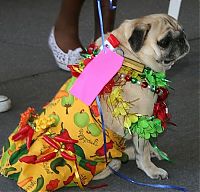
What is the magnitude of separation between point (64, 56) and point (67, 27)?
0.60ft

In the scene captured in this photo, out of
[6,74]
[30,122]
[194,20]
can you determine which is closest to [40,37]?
[6,74]

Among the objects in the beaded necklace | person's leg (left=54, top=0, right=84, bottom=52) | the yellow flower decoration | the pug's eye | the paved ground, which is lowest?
the paved ground

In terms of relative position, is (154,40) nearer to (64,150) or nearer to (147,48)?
(147,48)

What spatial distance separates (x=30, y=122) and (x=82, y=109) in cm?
23

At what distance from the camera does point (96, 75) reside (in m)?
1.88

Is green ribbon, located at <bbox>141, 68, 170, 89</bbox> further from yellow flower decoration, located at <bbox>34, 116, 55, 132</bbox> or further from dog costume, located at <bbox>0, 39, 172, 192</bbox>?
yellow flower decoration, located at <bbox>34, 116, 55, 132</bbox>

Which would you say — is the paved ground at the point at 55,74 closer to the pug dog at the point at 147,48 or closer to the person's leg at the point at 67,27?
the person's leg at the point at 67,27

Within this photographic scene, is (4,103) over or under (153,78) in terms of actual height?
under

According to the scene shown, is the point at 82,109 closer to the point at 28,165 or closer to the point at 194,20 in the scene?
the point at 28,165

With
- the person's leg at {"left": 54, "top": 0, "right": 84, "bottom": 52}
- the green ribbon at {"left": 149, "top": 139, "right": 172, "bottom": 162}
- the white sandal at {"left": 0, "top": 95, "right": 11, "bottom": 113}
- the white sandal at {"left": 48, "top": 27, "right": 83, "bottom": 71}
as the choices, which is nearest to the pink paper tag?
the green ribbon at {"left": 149, "top": 139, "right": 172, "bottom": 162}

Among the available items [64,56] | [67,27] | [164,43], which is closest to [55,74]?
[64,56]

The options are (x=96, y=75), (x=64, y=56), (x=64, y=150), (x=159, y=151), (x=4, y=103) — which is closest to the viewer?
(x=96, y=75)

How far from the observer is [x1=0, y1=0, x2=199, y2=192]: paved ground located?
2.19 meters

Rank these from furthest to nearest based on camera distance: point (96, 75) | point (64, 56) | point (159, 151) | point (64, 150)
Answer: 1. point (64, 56)
2. point (159, 151)
3. point (64, 150)
4. point (96, 75)
